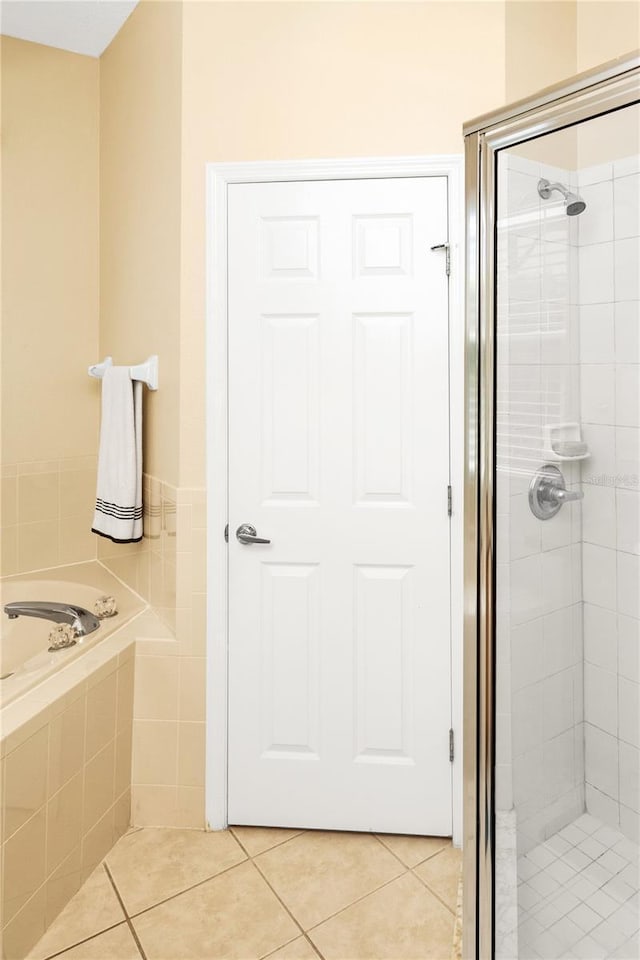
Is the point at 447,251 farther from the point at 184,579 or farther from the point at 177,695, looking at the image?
the point at 177,695

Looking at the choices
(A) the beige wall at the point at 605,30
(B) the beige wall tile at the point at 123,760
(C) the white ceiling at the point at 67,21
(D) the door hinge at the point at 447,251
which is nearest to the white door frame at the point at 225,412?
(D) the door hinge at the point at 447,251

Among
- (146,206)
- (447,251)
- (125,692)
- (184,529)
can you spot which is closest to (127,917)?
(125,692)

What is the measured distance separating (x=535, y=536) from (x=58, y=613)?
164 cm

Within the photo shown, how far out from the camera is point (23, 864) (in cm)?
147

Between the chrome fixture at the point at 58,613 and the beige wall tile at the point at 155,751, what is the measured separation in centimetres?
33

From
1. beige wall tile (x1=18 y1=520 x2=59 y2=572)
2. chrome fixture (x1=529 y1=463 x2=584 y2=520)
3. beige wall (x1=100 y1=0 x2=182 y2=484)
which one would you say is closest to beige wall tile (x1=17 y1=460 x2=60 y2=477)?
beige wall tile (x1=18 y1=520 x2=59 y2=572)

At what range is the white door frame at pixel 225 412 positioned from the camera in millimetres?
1900

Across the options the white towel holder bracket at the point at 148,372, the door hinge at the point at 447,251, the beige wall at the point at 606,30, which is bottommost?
the white towel holder bracket at the point at 148,372

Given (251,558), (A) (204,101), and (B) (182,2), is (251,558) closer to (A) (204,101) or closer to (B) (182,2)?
(A) (204,101)

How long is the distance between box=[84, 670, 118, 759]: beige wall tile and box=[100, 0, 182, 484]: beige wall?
0.64 m

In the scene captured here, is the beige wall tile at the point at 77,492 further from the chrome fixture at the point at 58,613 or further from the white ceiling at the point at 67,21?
the white ceiling at the point at 67,21

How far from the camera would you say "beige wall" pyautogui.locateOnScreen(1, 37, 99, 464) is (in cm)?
256

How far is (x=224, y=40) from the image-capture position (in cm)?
195

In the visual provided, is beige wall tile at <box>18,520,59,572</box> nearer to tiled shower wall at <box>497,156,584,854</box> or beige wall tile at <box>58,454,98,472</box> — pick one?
beige wall tile at <box>58,454,98,472</box>
